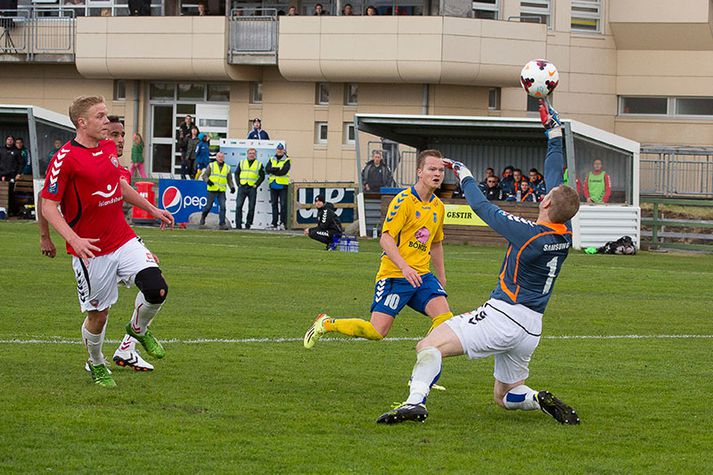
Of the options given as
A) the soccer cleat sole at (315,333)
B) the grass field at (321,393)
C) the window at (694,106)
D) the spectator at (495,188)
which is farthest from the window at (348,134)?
the soccer cleat sole at (315,333)

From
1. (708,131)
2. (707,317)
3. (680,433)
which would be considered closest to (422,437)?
(680,433)

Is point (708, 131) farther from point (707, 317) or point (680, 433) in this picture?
point (680, 433)

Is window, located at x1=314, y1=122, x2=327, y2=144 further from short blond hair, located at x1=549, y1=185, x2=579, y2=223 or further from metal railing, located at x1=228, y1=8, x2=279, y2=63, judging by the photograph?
short blond hair, located at x1=549, y1=185, x2=579, y2=223

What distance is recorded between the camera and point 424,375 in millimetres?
8359

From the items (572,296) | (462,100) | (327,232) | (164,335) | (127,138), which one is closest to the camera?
(164,335)

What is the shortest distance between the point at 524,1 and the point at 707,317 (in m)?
28.5

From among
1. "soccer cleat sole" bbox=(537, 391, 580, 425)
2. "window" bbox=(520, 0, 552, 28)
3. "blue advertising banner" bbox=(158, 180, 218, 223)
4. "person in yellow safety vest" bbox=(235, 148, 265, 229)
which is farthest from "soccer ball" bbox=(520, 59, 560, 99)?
"window" bbox=(520, 0, 552, 28)

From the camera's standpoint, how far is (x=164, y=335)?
512 inches

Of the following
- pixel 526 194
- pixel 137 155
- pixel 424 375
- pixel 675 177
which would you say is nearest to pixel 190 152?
pixel 137 155

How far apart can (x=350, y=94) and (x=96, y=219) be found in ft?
111

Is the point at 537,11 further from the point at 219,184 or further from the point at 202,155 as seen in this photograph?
the point at 219,184

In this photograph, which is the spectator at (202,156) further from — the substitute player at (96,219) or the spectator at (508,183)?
the substitute player at (96,219)

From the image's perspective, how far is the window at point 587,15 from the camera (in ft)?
144

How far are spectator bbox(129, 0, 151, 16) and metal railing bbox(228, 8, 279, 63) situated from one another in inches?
127
